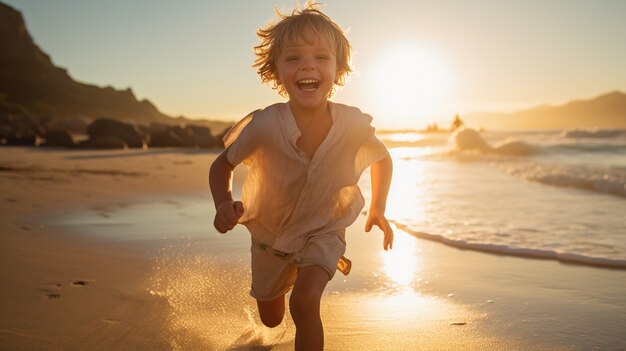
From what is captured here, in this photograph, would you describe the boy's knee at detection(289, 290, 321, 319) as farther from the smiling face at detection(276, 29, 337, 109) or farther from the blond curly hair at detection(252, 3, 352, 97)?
the blond curly hair at detection(252, 3, 352, 97)

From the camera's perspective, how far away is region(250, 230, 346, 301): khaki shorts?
2682mm

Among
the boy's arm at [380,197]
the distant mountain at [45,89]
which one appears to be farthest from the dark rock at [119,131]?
the distant mountain at [45,89]

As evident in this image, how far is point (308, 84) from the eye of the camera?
9.14 feet

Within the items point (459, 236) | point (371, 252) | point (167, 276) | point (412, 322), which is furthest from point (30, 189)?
point (412, 322)

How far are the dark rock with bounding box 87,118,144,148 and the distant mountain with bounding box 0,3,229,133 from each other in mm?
Result: 58054

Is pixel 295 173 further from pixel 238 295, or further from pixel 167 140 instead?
pixel 167 140

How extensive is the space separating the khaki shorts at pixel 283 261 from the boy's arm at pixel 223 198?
391 mm

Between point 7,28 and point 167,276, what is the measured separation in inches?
4711

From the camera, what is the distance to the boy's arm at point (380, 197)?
2814mm

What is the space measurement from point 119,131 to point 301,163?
73.9ft

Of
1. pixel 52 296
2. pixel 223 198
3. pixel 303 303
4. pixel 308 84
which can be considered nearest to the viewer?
pixel 303 303

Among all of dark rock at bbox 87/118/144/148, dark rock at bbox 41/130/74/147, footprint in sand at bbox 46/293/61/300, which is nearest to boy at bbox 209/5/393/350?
footprint in sand at bbox 46/293/61/300

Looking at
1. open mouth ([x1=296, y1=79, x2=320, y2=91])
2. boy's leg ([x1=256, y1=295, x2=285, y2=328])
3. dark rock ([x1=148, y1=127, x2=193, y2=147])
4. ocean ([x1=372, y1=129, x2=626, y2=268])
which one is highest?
open mouth ([x1=296, y1=79, x2=320, y2=91])

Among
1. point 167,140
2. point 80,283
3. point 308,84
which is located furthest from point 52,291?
point 167,140
